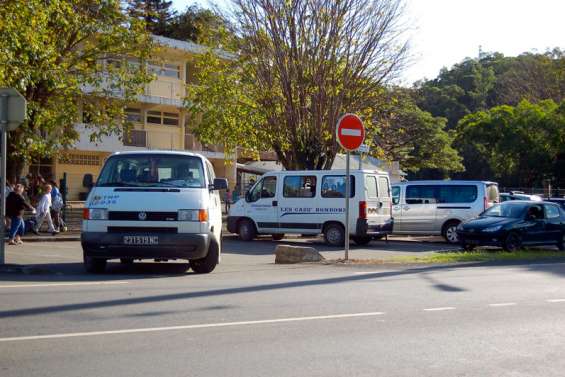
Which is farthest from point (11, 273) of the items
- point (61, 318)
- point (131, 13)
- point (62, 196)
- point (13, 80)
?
point (131, 13)

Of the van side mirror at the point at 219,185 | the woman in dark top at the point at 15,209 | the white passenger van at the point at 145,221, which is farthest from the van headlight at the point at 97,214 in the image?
the woman in dark top at the point at 15,209

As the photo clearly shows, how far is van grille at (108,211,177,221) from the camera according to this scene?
11617 millimetres

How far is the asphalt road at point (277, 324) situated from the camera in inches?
236

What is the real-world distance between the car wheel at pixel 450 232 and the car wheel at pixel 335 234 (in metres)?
4.05

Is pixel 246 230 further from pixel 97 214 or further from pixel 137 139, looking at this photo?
pixel 137 139

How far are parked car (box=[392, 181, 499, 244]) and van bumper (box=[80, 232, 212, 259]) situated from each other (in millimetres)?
12636

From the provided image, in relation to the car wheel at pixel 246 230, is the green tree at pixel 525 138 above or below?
above

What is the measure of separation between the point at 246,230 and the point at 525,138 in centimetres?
3249

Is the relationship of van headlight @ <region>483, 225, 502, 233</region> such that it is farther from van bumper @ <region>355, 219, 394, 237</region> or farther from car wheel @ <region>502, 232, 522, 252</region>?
van bumper @ <region>355, 219, 394, 237</region>

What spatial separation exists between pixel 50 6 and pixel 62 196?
7.71 meters

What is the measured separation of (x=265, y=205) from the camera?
21.9 meters

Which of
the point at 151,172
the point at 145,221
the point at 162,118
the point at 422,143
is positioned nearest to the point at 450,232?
the point at 151,172

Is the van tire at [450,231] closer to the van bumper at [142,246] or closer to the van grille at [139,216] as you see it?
the van bumper at [142,246]

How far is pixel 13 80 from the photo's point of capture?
717 inches
